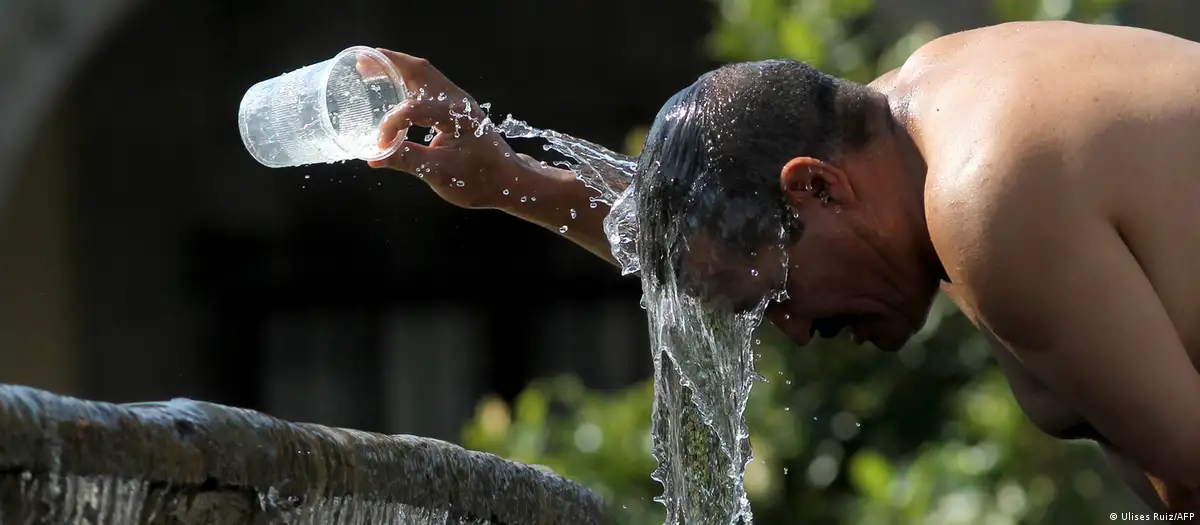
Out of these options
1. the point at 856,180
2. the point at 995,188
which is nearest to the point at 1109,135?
the point at 995,188

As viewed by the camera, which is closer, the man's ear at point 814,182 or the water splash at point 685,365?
the man's ear at point 814,182

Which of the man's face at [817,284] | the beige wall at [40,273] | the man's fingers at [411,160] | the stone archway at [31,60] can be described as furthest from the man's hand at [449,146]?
the beige wall at [40,273]

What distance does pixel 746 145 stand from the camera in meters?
2.36

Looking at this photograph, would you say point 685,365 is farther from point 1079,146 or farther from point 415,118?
point 1079,146

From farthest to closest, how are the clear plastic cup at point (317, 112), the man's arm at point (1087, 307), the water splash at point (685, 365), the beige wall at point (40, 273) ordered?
the beige wall at point (40, 273)
the clear plastic cup at point (317, 112)
the water splash at point (685, 365)
the man's arm at point (1087, 307)

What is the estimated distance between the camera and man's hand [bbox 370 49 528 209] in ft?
9.54

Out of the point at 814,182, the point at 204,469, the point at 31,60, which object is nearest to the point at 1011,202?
the point at 814,182

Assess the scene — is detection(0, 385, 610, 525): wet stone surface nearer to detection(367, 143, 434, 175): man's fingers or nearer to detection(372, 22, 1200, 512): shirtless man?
detection(372, 22, 1200, 512): shirtless man

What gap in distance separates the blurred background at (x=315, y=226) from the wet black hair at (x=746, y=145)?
8.54 ft

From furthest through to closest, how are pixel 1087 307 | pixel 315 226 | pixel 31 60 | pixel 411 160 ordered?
1. pixel 315 226
2. pixel 31 60
3. pixel 411 160
4. pixel 1087 307

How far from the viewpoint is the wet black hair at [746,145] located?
2367 millimetres

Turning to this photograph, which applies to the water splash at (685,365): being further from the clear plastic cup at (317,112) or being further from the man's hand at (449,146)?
the clear plastic cup at (317,112)

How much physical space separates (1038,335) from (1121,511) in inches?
102

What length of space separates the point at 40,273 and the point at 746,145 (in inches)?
248
